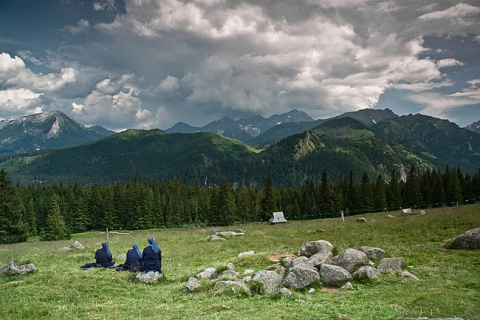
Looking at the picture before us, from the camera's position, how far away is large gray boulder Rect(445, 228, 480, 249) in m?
20.6

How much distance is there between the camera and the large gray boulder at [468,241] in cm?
2058

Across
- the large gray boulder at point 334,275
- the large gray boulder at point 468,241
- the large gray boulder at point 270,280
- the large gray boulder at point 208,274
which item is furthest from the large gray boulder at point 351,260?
the large gray boulder at point 208,274

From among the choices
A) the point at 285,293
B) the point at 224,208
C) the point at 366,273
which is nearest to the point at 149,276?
the point at 285,293

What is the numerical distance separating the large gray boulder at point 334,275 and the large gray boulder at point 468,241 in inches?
366

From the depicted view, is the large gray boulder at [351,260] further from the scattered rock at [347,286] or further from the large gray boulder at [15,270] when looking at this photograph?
the large gray boulder at [15,270]

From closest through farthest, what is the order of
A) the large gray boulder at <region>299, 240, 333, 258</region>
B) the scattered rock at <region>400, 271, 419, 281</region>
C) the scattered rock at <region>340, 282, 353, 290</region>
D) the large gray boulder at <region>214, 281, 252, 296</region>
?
the large gray boulder at <region>214, 281, 252, 296</region>, the scattered rock at <region>340, 282, 353, 290</region>, the scattered rock at <region>400, 271, 419, 281</region>, the large gray boulder at <region>299, 240, 333, 258</region>

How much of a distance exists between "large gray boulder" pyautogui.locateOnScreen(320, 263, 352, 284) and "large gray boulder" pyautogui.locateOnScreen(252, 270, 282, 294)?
2.38 meters

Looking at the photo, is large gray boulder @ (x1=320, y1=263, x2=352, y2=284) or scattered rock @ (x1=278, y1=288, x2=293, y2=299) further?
large gray boulder @ (x1=320, y1=263, x2=352, y2=284)

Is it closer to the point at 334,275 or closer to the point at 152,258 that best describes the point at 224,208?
the point at 152,258

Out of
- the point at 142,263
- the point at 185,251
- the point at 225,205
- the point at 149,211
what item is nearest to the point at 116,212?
the point at 149,211

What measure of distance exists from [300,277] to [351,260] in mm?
3809

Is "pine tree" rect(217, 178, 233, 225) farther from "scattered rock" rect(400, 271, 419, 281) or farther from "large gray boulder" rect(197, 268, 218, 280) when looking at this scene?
"scattered rock" rect(400, 271, 419, 281)

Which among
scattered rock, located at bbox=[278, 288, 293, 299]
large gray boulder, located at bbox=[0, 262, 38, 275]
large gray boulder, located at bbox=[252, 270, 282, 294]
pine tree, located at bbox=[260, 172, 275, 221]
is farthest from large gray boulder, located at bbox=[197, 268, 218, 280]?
pine tree, located at bbox=[260, 172, 275, 221]

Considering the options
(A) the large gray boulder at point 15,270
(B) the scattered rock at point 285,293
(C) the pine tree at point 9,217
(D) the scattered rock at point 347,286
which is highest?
(C) the pine tree at point 9,217
